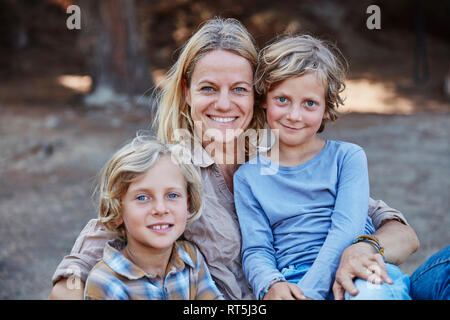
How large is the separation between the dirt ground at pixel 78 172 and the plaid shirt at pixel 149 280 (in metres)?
1.61

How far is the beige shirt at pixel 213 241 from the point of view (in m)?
1.72

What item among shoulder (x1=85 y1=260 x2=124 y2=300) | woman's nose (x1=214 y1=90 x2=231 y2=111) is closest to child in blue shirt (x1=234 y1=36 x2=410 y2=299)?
woman's nose (x1=214 y1=90 x2=231 y2=111)

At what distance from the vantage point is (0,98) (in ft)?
27.3

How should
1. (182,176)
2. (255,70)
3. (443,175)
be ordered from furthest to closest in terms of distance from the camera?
(443,175)
(255,70)
(182,176)

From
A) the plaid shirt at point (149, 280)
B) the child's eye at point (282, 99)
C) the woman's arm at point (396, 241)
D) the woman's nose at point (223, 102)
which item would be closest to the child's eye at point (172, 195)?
the plaid shirt at point (149, 280)

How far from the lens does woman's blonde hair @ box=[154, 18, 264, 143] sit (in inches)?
75.5

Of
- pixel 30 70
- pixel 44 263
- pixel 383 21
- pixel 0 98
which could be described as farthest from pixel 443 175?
pixel 30 70

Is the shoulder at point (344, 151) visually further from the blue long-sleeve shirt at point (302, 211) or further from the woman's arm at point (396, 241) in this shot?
the woman's arm at point (396, 241)

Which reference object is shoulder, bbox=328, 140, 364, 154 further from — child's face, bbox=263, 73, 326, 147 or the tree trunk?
the tree trunk

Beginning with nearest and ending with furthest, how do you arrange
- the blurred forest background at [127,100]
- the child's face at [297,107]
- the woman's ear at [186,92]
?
the child's face at [297,107] < the woman's ear at [186,92] < the blurred forest background at [127,100]

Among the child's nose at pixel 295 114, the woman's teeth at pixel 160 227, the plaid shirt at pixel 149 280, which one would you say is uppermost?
the child's nose at pixel 295 114

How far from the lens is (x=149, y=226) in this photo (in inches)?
62.4
